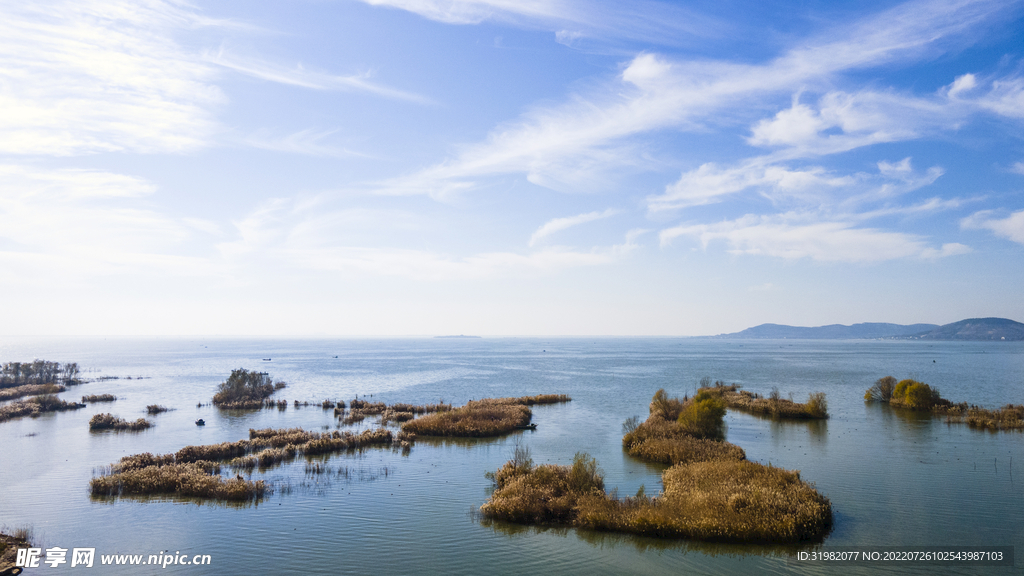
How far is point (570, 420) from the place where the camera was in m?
49.0

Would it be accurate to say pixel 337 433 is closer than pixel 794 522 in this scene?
No

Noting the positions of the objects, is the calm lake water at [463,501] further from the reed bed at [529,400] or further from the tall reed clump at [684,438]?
the reed bed at [529,400]

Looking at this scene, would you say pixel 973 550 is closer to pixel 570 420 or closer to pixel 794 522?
pixel 794 522

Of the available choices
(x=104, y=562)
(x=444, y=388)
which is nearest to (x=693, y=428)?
(x=104, y=562)

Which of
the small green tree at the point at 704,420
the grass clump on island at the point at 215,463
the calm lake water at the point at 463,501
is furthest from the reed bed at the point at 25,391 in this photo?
the small green tree at the point at 704,420

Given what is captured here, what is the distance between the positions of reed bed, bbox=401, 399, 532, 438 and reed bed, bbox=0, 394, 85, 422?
1574 inches

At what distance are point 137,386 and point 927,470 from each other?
98.0m

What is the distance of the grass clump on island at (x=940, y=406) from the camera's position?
138 ft

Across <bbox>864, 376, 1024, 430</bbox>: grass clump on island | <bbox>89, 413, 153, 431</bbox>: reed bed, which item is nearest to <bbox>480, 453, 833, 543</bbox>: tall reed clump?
<bbox>864, 376, 1024, 430</bbox>: grass clump on island

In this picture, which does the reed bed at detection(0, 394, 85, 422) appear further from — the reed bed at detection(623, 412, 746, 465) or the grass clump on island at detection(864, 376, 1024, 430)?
the grass clump on island at detection(864, 376, 1024, 430)

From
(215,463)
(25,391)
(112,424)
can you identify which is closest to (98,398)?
(25,391)

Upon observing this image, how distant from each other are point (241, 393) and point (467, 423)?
36859 millimetres

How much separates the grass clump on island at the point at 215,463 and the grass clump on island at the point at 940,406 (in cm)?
4766

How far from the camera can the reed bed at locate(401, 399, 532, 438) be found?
41719 mm
